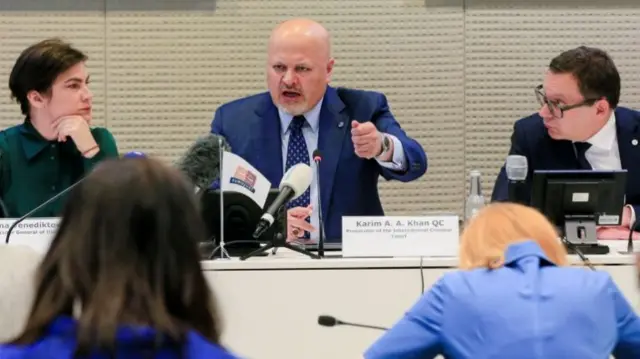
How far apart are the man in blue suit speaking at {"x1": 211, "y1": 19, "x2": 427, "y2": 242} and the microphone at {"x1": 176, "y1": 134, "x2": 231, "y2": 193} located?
0.70 meters

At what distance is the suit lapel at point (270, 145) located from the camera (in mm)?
3818

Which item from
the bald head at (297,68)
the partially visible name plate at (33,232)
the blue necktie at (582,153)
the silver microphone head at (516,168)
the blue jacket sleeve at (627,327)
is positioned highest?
the bald head at (297,68)

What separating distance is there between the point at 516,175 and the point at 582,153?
77 cm

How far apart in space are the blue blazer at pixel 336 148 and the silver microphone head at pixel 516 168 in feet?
1.25

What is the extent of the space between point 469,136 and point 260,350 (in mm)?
2614

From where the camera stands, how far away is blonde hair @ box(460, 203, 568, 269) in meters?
2.10

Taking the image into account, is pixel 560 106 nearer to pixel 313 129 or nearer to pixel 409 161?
pixel 409 161

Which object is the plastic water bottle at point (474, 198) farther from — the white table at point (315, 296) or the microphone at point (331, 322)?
the microphone at point (331, 322)

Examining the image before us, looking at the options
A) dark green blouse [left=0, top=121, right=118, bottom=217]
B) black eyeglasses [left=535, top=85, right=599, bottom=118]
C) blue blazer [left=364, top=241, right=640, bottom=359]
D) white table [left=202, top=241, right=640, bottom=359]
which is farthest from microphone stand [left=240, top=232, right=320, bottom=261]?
black eyeglasses [left=535, top=85, right=599, bottom=118]

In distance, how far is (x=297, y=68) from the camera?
3.88 meters

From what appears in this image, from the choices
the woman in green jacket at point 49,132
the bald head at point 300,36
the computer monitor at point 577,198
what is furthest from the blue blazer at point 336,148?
the computer monitor at point 577,198

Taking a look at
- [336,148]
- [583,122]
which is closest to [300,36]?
[336,148]

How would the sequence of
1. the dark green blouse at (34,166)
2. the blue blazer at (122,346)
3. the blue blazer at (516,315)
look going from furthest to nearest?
the dark green blouse at (34,166), the blue blazer at (516,315), the blue blazer at (122,346)

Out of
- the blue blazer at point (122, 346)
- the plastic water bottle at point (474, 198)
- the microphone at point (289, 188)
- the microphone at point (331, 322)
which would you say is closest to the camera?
the blue blazer at point (122, 346)
